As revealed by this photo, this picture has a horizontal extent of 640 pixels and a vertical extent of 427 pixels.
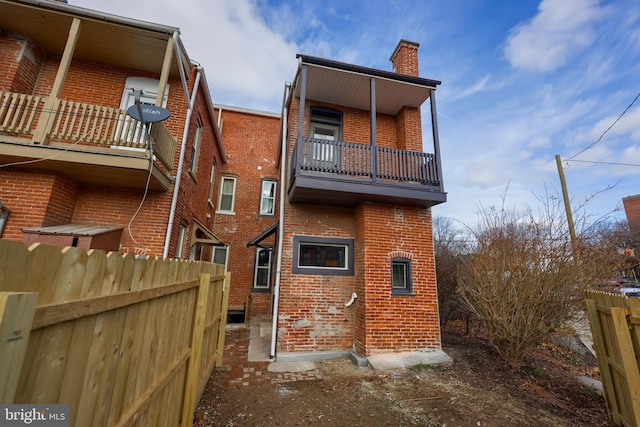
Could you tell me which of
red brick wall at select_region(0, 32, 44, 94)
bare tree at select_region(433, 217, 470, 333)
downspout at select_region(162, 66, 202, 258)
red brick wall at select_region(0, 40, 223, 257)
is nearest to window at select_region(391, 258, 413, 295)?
bare tree at select_region(433, 217, 470, 333)

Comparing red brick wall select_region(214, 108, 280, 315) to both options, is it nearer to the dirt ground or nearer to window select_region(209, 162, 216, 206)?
window select_region(209, 162, 216, 206)

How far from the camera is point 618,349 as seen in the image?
3.31 m

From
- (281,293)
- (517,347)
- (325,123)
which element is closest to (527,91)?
(325,123)

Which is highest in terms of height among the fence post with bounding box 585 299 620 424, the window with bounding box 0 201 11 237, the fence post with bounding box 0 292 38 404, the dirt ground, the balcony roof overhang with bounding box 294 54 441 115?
the balcony roof overhang with bounding box 294 54 441 115

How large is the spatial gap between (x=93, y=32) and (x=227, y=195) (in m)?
7.58

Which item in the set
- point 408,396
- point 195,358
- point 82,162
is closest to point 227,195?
point 82,162

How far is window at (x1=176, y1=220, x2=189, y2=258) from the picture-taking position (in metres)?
7.39

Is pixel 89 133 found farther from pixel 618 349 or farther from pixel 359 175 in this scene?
pixel 618 349

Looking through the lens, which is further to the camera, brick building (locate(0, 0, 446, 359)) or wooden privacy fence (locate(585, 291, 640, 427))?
brick building (locate(0, 0, 446, 359))

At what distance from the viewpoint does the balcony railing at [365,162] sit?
20.6 ft

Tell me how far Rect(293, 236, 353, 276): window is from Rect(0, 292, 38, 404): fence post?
224 inches

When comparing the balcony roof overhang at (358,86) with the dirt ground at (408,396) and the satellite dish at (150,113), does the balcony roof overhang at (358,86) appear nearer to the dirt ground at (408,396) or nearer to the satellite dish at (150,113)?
the satellite dish at (150,113)

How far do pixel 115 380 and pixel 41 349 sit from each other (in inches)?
29.0

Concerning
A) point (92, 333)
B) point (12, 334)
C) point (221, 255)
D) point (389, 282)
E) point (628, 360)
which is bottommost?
point (628, 360)
